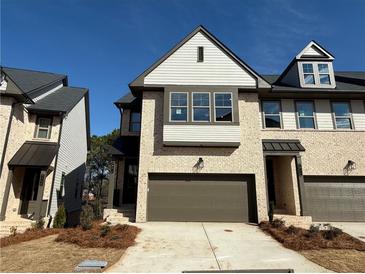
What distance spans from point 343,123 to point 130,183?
1419 centimetres

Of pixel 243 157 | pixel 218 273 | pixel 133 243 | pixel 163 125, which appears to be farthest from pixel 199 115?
pixel 218 273

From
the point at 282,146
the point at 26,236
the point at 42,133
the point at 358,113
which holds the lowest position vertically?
the point at 26,236

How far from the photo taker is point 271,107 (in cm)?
1484

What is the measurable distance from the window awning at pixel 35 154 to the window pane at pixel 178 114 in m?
7.50

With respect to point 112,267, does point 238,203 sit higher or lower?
higher

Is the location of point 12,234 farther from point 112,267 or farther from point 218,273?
point 218,273

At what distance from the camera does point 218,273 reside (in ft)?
18.7

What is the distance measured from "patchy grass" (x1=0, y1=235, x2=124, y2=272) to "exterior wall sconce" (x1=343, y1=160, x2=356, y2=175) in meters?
13.2

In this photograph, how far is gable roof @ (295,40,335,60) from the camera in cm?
1541

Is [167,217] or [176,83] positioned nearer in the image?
[167,217]

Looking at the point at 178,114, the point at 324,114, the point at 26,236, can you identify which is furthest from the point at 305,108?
the point at 26,236

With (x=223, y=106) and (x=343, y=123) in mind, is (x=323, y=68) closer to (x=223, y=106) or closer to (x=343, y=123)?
(x=343, y=123)

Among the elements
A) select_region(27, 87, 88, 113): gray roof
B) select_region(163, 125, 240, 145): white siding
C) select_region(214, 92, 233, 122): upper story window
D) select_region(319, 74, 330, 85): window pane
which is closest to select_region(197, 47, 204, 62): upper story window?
select_region(214, 92, 233, 122): upper story window

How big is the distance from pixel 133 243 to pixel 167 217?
4306 millimetres
